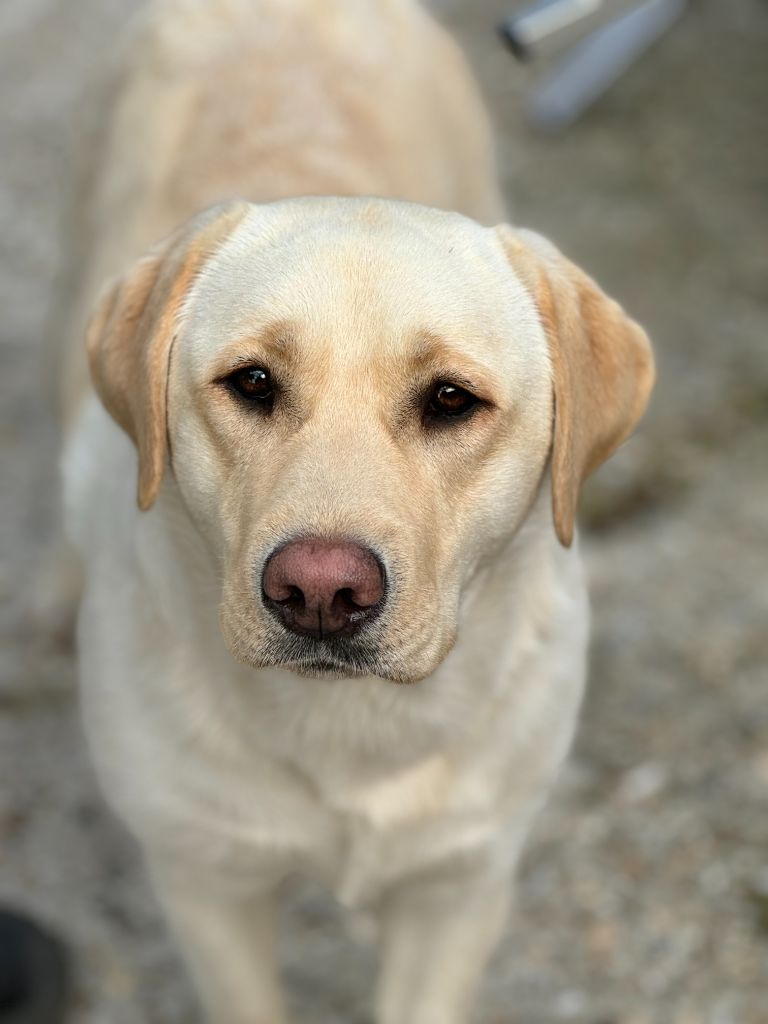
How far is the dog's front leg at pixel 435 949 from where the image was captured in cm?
269

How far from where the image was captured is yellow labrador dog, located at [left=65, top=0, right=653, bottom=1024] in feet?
6.55

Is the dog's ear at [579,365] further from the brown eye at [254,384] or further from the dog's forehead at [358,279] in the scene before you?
the brown eye at [254,384]

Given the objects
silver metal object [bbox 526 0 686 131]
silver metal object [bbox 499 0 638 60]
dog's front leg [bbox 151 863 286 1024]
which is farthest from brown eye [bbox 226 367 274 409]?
silver metal object [bbox 526 0 686 131]

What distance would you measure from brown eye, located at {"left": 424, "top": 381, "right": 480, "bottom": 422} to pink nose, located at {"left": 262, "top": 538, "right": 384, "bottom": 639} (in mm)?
301

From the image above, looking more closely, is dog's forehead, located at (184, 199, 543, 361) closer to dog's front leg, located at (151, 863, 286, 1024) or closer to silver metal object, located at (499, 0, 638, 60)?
dog's front leg, located at (151, 863, 286, 1024)

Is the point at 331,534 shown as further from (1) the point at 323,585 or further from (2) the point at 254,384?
(2) the point at 254,384

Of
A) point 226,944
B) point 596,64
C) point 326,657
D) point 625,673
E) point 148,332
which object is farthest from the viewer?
point 596,64

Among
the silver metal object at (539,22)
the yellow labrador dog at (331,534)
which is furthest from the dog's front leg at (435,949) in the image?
the silver metal object at (539,22)

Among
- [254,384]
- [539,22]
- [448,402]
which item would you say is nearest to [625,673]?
[539,22]

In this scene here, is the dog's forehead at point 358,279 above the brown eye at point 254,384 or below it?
above

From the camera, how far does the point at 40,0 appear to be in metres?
6.83

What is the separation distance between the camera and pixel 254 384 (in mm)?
2090

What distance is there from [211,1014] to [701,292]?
3313 millimetres

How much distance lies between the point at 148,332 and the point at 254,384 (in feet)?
0.79
